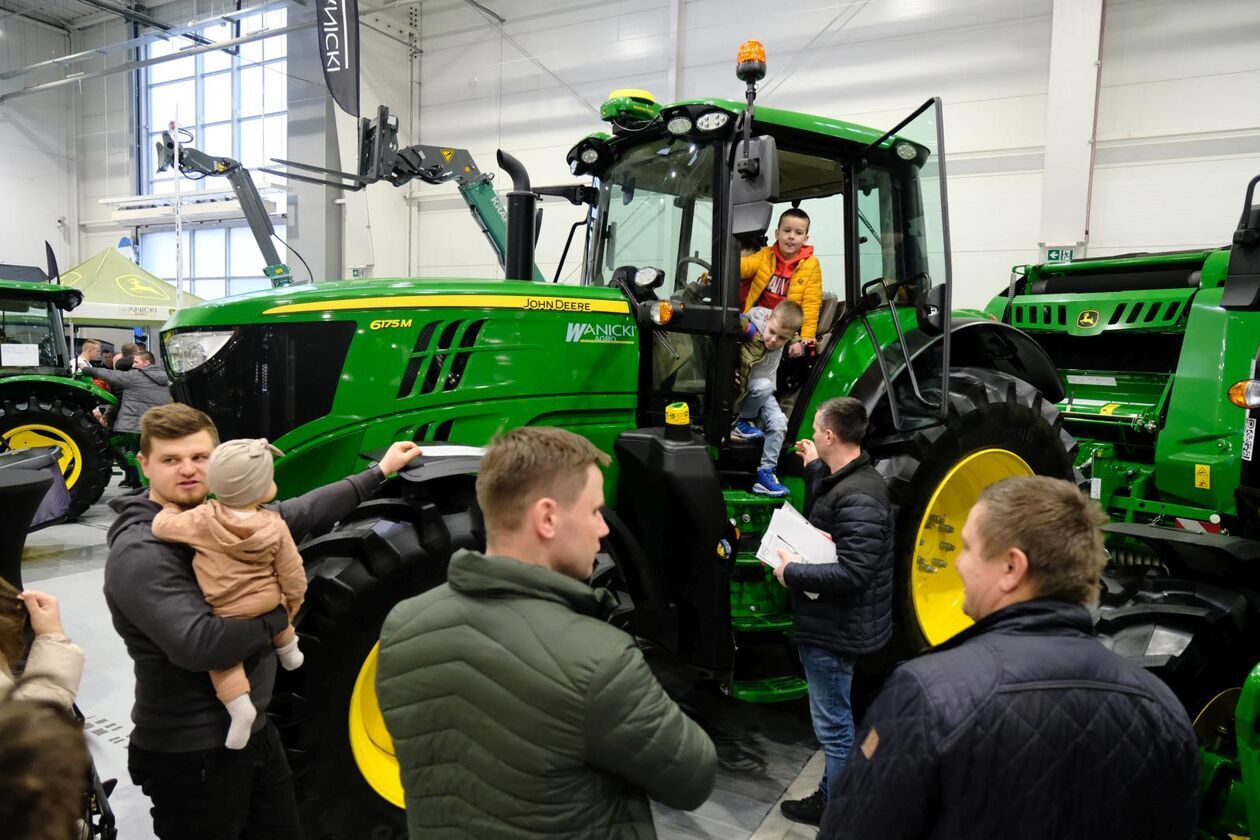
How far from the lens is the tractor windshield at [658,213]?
11.7ft

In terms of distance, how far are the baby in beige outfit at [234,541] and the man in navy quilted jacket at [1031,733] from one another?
1.43m

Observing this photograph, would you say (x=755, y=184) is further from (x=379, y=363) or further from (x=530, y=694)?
(x=530, y=694)

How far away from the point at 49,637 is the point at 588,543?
44.2 inches

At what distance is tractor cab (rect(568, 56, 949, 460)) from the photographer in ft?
11.2

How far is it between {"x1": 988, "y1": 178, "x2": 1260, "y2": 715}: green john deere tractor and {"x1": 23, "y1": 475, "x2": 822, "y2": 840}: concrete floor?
Answer: 1364 millimetres

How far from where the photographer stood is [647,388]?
12.1 feet

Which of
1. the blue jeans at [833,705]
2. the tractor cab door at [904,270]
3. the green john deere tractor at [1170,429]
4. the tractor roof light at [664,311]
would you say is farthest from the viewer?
the tractor cab door at [904,270]

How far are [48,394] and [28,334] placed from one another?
117 cm

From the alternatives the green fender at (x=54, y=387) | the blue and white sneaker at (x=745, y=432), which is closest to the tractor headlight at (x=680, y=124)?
the blue and white sneaker at (x=745, y=432)

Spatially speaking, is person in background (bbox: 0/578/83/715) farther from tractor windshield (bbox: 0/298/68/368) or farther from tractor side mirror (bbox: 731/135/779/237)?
tractor windshield (bbox: 0/298/68/368)

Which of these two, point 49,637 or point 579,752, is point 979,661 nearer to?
point 579,752

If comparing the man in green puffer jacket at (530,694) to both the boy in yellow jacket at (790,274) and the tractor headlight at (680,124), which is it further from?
the boy in yellow jacket at (790,274)

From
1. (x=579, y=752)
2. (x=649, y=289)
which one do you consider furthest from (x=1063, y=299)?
(x=579, y=752)

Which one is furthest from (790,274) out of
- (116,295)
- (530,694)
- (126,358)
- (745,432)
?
(116,295)
